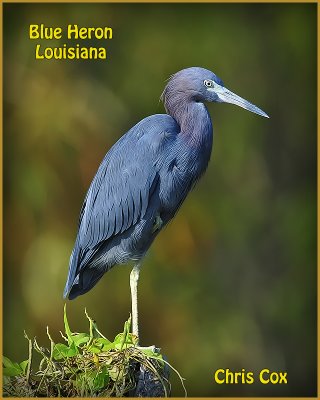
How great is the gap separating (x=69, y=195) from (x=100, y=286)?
0.72 metres

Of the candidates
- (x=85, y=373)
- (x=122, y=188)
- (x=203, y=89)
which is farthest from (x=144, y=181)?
(x=85, y=373)

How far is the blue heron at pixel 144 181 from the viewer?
3.86 meters

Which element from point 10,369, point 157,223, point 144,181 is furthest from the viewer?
point 157,223

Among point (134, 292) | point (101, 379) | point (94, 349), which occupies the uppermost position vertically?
point (134, 292)

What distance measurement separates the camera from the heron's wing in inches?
152

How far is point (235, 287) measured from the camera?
686cm

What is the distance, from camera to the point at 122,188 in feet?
12.9

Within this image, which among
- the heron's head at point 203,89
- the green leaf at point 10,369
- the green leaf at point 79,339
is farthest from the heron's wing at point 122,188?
the green leaf at point 10,369

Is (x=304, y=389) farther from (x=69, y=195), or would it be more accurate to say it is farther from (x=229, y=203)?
(x=69, y=195)

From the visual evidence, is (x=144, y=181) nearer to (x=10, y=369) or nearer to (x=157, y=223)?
(x=157, y=223)

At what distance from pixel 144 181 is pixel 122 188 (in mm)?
130

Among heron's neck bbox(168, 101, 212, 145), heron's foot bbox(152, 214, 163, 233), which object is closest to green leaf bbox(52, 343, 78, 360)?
heron's foot bbox(152, 214, 163, 233)

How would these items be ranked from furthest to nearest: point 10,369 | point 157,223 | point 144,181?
point 157,223, point 144,181, point 10,369

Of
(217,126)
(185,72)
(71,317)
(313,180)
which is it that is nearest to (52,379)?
(185,72)
